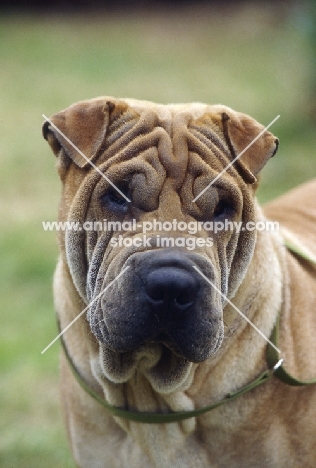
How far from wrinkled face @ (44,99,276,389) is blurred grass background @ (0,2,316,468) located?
59.4 inches

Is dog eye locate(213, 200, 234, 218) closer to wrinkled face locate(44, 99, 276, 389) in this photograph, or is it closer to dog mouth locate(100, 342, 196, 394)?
wrinkled face locate(44, 99, 276, 389)

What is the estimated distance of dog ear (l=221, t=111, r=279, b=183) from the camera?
9.29 ft

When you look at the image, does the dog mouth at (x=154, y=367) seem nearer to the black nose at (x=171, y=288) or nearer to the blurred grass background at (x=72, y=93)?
the black nose at (x=171, y=288)

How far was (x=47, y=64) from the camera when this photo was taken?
13094 mm

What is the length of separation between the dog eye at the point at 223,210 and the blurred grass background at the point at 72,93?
172 cm

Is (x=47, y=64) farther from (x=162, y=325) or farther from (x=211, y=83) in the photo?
(x=162, y=325)

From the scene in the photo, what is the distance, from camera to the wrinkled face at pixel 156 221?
249 centimetres

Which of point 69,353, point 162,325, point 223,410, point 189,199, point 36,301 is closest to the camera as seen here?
point 162,325

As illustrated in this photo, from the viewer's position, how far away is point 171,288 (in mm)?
2422

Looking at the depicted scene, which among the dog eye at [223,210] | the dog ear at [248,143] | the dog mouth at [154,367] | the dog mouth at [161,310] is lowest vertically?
the dog mouth at [154,367]

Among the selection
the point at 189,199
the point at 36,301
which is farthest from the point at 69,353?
the point at 36,301

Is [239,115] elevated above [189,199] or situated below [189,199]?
above

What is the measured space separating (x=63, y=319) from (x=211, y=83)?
932 centimetres

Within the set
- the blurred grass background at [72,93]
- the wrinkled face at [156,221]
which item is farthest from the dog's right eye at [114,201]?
the blurred grass background at [72,93]
